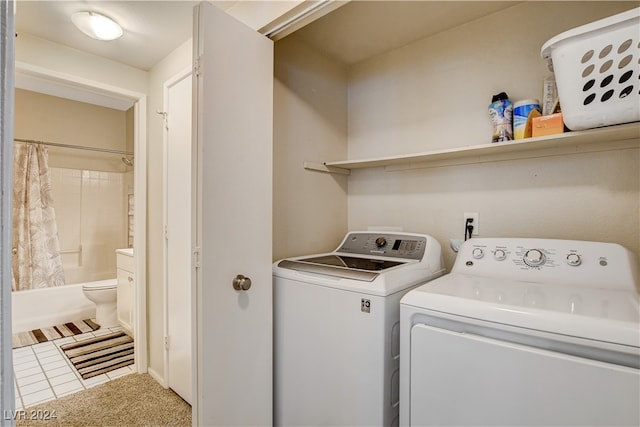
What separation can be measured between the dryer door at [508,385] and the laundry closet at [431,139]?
87 centimetres

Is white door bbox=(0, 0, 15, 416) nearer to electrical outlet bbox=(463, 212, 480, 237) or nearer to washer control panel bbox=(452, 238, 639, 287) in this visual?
washer control panel bbox=(452, 238, 639, 287)

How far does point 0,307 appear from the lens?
34 cm

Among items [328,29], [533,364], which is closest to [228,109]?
[328,29]

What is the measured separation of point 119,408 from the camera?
191 cm

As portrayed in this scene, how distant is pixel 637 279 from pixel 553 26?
1199 millimetres

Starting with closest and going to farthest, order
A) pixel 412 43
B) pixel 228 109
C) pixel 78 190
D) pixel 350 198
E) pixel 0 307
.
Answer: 1. pixel 0 307
2. pixel 228 109
3. pixel 412 43
4. pixel 350 198
5. pixel 78 190

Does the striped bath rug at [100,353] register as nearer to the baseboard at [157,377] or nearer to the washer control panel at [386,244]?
the baseboard at [157,377]

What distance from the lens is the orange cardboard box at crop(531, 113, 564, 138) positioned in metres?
1.28

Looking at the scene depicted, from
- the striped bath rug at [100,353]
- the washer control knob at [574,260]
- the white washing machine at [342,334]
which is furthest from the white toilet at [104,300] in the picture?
the washer control knob at [574,260]

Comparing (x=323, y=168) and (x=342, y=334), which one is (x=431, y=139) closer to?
(x=323, y=168)

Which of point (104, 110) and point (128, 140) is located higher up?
point (104, 110)

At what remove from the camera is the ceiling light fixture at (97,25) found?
64.1 inches

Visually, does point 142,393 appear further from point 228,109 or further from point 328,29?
point 328,29

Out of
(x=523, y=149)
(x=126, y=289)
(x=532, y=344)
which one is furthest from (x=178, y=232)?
(x=523, y=149)
